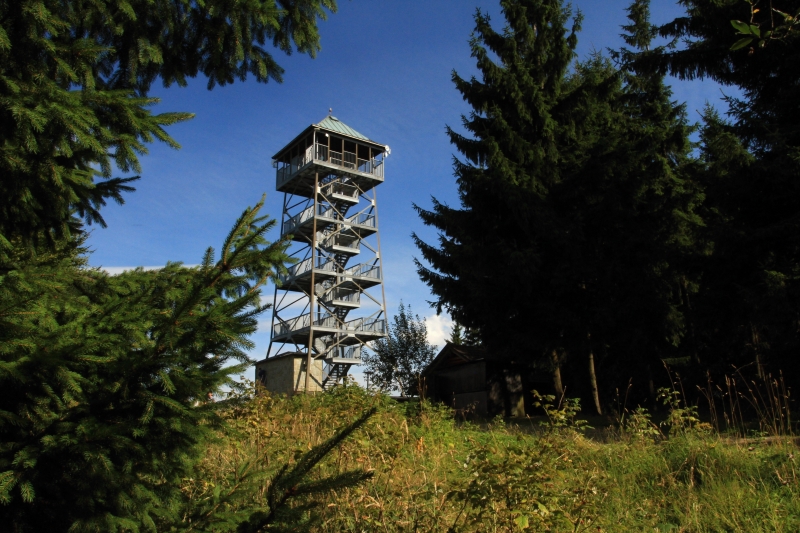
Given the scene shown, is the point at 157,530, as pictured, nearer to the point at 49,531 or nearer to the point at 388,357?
the point at 49,531

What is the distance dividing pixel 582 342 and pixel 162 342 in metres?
14.3

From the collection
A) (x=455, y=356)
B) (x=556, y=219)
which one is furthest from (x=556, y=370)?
(x=455, y=356)

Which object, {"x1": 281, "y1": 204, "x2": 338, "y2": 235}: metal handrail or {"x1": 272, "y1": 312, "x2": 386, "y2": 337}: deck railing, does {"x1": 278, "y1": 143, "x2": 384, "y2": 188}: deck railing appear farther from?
{"x1": 272, "y1": 312, "x2": 386, "y2": 337}: deck railing

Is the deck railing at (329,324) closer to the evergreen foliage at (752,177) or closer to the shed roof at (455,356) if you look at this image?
the shed roof at (455,356)

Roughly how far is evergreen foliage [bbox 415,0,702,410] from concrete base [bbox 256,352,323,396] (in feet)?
36.1

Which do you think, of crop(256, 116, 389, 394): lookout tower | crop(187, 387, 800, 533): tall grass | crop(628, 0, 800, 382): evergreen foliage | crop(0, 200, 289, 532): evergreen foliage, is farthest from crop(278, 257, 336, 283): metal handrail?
crop(0, 200, 289, 532): evergreen foliage

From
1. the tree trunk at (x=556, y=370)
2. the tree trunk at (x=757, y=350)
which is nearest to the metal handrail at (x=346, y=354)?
the tree trunk at (x=556, y=370)

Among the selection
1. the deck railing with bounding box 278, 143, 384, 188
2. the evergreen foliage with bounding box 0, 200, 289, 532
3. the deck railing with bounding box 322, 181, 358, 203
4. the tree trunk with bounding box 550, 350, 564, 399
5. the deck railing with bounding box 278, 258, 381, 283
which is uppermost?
the deck railing with bounding box 278, 143, 384, 188

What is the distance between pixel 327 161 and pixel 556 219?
16.3 meters

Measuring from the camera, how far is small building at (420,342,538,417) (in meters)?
19.4

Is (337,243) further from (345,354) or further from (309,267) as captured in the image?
(345,354)

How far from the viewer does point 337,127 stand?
30.8 m

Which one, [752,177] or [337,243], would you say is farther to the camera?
[337,243]

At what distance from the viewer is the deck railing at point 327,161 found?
29000 mm
